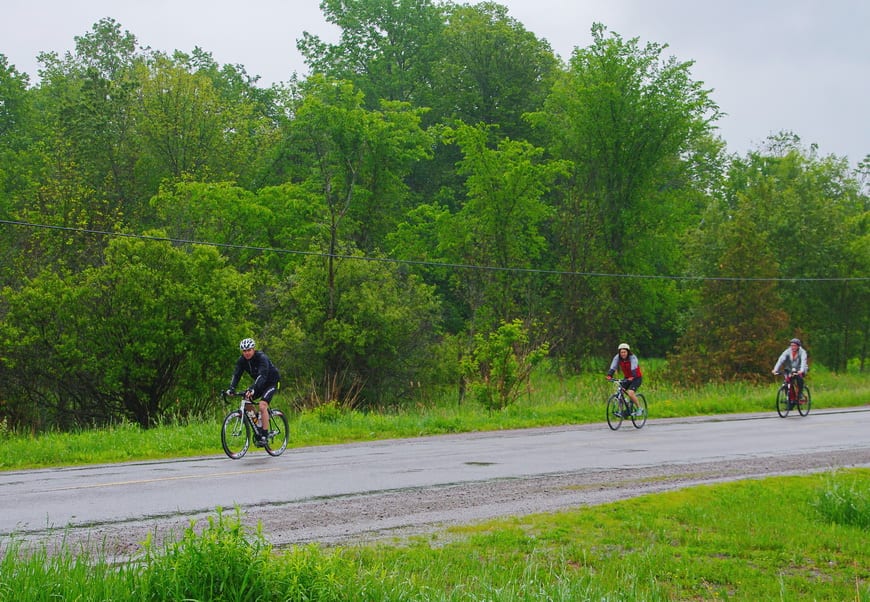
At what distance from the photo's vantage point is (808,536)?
844 cm

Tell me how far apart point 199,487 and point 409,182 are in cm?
5425

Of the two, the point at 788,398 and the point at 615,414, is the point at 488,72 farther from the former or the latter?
the point at 615,414

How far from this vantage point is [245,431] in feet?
51.8

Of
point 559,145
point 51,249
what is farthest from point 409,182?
point 51,249

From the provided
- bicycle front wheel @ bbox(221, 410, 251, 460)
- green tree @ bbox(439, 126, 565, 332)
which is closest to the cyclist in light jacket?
bicycle front wheel @ bbox(221, 410, 251, 460)

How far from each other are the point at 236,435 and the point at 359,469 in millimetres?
2947

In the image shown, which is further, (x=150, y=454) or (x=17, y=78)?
(x=17, y=78)

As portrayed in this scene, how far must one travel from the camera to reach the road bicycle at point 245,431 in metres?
15.5

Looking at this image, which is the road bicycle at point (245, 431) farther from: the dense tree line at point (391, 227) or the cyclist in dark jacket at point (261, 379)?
the dense tree line at point (391, 227)

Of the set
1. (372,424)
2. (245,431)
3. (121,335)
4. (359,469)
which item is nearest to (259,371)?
(245,431)

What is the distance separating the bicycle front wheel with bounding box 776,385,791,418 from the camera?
25531 mm

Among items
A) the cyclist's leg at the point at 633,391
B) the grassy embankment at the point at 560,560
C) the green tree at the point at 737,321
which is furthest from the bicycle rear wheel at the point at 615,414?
the green tree at the point at 737,321

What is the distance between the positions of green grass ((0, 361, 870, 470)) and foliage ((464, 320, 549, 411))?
495 millimetres

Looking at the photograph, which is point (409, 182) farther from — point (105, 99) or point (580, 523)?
point (580, 523)
